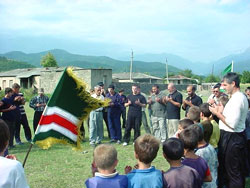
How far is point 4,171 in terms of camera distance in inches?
85.0

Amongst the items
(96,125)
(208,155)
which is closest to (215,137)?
(208,155)

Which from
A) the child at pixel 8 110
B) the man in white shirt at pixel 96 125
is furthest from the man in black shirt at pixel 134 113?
the child at pixel 8 110

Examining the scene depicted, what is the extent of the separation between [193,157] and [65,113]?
1.67 meters

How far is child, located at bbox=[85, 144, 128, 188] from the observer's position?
2.73 m

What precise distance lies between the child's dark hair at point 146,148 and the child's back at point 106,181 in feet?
1.03

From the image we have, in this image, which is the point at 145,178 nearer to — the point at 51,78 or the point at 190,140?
the point at 190,140

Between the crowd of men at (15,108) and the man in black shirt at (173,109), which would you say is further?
the man in black shirt at (173,109)

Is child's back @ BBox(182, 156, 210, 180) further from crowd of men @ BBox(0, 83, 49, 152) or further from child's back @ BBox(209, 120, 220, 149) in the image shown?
crowd of men @ BBox(0, 83, 49, 152)

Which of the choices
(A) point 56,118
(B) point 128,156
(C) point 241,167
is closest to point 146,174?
(A) point 56,118

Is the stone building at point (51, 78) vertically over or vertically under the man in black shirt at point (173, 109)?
under

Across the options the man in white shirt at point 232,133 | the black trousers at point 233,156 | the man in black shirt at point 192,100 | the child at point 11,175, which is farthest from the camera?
the man in black shirt at point 192,100

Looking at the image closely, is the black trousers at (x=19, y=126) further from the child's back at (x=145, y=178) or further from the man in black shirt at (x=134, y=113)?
Result: the child's back at (x=145, y=178)

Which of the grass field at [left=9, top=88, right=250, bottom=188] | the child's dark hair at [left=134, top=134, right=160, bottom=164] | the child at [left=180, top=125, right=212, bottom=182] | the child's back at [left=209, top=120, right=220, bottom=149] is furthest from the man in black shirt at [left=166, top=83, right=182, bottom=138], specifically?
the child's dark hair at [left=134, top=134, right=160, bottom=164]

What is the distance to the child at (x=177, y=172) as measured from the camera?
2961 mm
